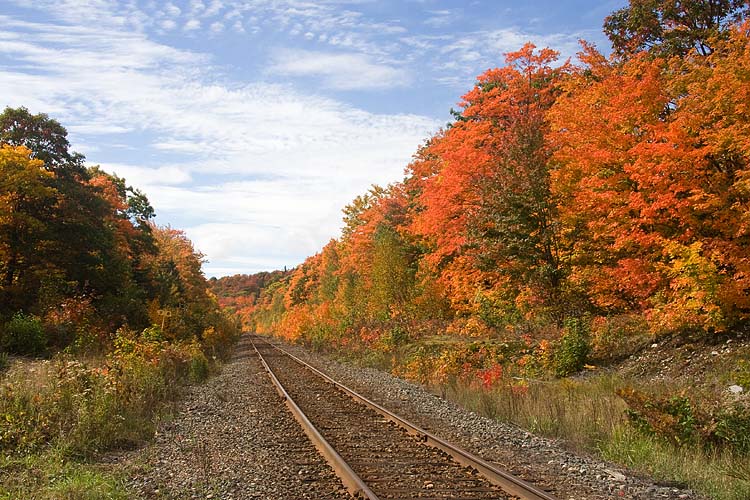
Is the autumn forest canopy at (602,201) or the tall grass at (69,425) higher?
the autumn forest canopy at (602,201)

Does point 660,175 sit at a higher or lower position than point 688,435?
higher

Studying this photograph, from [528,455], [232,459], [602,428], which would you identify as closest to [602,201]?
[602,428]

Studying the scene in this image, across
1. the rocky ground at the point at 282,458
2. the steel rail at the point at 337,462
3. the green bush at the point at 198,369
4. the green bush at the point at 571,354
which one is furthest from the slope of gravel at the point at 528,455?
the green bush at the point at 198,369

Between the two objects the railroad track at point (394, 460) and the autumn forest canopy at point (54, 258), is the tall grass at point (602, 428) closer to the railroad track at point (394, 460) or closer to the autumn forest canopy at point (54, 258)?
the railroad track at point (394, 460)

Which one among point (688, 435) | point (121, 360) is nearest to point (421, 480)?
point (688, 435)

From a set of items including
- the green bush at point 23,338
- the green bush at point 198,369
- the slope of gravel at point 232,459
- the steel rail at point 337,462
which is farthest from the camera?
the green bush at point 198,369

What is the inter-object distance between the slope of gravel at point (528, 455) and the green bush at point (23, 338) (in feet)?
37.0

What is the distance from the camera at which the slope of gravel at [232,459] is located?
6855 mm

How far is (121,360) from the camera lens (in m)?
13.9

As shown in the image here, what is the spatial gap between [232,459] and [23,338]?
12775mm

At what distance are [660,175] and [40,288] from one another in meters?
24.0

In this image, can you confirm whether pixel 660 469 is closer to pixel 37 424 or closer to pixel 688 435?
pixel 688 435

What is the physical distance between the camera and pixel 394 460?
8102 mm

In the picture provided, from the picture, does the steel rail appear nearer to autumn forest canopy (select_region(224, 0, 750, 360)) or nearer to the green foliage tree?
autumn forest canopy (select_region(224, 0, 750, 360))
